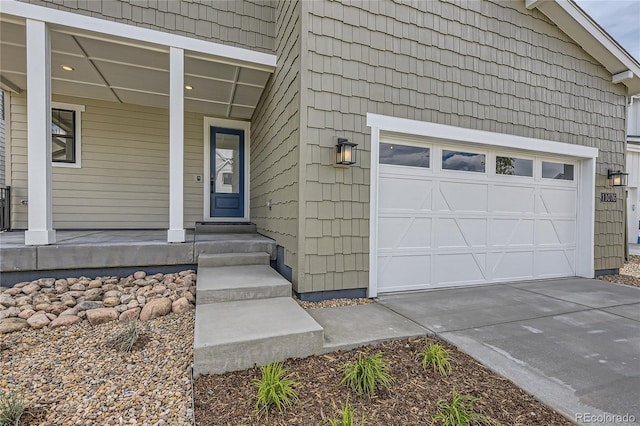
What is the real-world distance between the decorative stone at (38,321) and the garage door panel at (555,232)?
6463mm

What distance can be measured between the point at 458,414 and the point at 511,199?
163 inches

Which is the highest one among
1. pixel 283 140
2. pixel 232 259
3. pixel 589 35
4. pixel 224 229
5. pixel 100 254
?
pixel 589 35

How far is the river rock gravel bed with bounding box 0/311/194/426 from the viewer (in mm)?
1723

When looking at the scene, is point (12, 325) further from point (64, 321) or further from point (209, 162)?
point (209, 162)

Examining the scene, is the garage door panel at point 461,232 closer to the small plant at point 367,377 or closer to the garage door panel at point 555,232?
the garage door panel at point 555,232

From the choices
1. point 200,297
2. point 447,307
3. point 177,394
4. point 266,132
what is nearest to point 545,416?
point 447,307

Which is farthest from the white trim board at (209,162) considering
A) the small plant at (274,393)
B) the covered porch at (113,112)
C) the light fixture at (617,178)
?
the light fixture at (617,178)

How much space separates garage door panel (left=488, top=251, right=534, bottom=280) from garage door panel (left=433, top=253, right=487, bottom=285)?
A: 23 centimetres

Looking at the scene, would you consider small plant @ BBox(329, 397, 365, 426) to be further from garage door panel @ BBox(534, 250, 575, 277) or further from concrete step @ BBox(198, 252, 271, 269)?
garage door panel @ BBox(534, 250, 575, 277)

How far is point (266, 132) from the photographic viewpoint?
5004 millimetres

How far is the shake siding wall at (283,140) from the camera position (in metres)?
3.53

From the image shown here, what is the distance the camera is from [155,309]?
2963 millimetres

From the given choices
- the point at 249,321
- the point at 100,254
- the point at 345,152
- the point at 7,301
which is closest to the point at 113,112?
the point at 100,254

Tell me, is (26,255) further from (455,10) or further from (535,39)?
(535,39)
